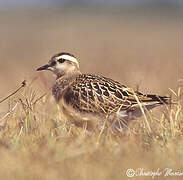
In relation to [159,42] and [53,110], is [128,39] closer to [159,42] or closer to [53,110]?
[159,42]

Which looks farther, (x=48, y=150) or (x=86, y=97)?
(x=86, y=97)

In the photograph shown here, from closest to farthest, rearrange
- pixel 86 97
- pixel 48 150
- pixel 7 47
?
pixel 48 150
pixel 86 97
pixel 7 47

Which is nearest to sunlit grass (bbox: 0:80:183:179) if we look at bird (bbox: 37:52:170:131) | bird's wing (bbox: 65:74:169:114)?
bird (bbox: 37:52:170:131)

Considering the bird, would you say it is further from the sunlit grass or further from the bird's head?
the bird's head

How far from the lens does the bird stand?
7.61 metres

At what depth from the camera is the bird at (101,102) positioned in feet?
25.0

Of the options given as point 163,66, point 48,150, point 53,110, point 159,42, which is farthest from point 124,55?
point 48,150

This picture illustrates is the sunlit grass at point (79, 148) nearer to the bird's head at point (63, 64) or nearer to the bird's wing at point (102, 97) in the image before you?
the bird's wing at point (102, 97)

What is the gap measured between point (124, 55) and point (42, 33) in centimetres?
1414

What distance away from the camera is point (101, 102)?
782cm

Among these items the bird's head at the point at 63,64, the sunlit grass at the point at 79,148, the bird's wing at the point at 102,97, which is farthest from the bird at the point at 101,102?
the bird's head at the point at 63,64

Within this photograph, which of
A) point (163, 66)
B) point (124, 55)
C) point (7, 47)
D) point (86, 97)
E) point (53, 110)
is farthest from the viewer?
point (7, 47)

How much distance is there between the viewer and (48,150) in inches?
230

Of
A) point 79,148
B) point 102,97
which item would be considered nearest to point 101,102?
point 102,97
